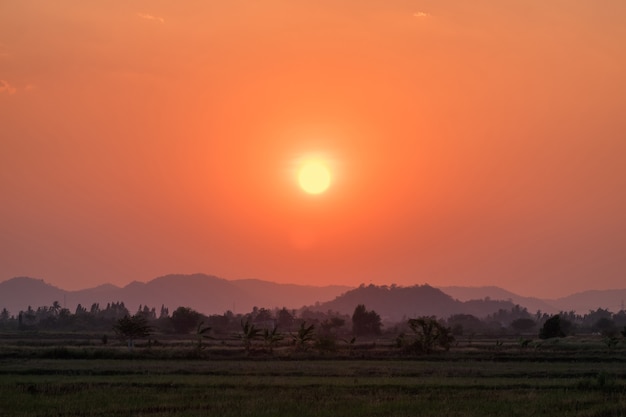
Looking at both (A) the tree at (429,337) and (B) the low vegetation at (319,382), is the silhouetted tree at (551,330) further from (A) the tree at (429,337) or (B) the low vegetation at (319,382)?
(A) the tree at (429,337)

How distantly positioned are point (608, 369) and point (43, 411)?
1459 inches

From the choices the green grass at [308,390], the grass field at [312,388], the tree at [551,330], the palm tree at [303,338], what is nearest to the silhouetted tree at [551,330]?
the tree at [551,330]

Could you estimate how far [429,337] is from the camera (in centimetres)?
7531

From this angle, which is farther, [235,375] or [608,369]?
[608,369]

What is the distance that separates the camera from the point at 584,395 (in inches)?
1469

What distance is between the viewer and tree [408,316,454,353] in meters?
74.4

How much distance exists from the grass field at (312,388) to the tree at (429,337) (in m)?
11.8

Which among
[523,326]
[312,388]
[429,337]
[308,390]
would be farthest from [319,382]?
[523,326]

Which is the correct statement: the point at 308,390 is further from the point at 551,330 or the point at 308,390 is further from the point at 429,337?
the point at 551,330

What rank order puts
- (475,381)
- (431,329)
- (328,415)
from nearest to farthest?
(328,415)
(475,381)
(431,329)

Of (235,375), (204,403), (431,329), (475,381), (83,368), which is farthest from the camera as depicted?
(431,329)

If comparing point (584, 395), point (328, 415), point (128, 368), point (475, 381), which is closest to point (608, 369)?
point (475, 381)

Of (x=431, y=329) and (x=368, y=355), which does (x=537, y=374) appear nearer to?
(x=368, y=355)

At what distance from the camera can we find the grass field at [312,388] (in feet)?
109
